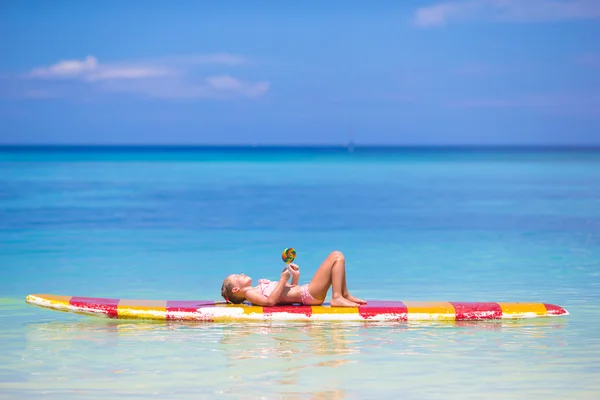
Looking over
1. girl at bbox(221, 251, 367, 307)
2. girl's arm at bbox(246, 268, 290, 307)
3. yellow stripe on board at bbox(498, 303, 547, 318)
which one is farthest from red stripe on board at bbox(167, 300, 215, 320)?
yellow stripe on board at bbox(498, 303, 547, 318)

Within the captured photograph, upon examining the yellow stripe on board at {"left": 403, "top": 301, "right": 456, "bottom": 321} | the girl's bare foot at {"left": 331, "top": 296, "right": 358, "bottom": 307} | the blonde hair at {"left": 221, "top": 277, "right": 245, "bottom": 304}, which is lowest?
the yellow stripe on board at {"left": 403, "top": 301, "right": 456, "bottom": 321}

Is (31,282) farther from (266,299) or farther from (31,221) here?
(31,221)

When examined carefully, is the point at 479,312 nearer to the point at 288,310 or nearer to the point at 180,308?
the point at 288,310


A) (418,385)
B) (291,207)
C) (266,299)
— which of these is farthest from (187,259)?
(291,207)

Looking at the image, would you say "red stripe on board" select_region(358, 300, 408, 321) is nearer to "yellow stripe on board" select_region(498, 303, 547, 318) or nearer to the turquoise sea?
the turquoise sea

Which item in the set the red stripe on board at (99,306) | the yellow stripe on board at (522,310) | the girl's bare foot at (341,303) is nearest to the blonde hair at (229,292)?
the girl's bare foot at (341,303)

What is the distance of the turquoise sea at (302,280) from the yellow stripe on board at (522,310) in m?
0.12

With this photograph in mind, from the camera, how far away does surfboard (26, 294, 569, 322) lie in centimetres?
879

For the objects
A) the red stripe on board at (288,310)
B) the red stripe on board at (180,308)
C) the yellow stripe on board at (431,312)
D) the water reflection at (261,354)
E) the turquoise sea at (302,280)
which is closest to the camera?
the water reflection at (261,354)

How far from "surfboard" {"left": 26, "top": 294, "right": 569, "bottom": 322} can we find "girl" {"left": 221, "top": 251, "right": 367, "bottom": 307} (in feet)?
0.34

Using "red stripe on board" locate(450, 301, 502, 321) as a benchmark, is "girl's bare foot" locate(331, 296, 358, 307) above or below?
above

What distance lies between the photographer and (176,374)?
720 centimetres

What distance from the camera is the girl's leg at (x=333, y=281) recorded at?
29.4 feet

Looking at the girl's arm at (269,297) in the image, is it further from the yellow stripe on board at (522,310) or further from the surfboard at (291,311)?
the yellow stripe on board at (522,310)
